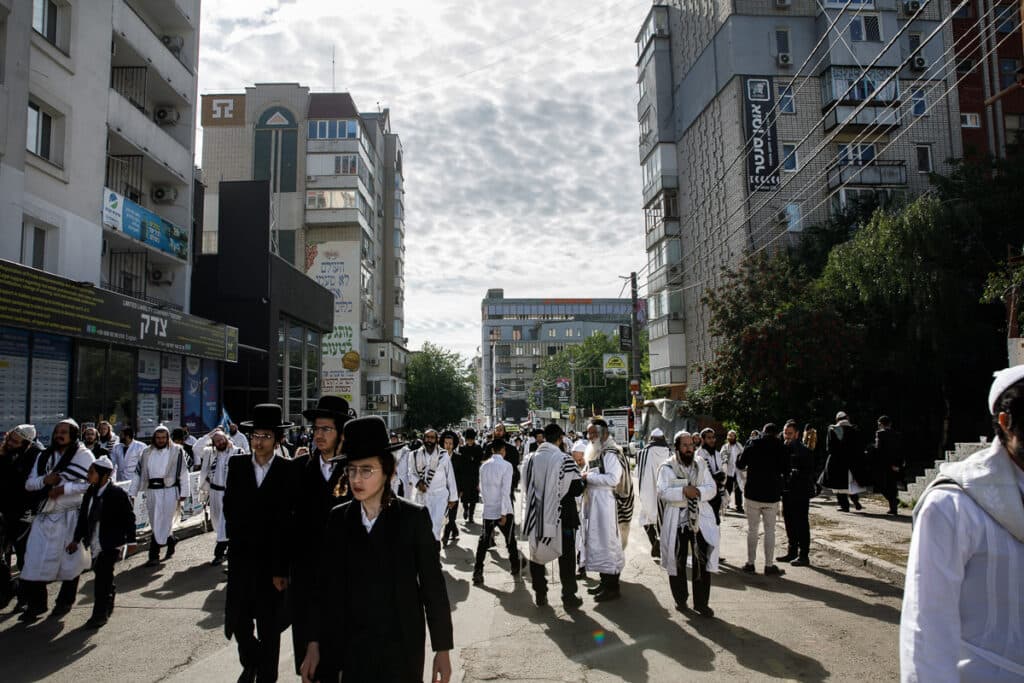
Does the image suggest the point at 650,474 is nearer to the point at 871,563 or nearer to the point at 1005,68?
the point at 871,563

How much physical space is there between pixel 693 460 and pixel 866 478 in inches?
348

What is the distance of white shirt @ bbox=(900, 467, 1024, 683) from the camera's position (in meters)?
1.93

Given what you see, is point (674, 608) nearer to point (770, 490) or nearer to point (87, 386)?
point (770, 490)

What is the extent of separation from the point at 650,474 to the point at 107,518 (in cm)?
673

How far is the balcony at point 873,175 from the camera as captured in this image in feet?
110

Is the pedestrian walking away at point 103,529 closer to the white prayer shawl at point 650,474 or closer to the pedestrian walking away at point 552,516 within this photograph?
the pedestrian walking away at point 552,516

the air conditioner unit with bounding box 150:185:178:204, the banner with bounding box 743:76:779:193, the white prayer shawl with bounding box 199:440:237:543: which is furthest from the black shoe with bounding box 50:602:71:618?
the banner with bounding box 743:76:779:193

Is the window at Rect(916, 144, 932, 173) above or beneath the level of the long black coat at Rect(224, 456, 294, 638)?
above

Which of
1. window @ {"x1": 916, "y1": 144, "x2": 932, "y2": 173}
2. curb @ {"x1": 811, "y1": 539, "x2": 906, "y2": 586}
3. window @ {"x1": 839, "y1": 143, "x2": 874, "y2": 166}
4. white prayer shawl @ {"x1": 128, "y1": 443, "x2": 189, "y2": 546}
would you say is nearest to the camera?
curb @ {"x1": 811, "y1": 539, "x2": 906, "y2": 586}

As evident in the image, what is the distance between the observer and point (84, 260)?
17734 mm

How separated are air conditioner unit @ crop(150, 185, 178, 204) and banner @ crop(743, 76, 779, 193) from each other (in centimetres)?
2591

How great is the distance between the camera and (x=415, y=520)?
3307 millimetres

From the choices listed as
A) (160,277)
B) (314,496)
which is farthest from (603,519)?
(160,277)

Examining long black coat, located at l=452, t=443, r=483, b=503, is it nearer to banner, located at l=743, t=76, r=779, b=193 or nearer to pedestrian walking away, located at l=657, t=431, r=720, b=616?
pedestrian walking away, located at l=657, t=431, r=720, b=616
